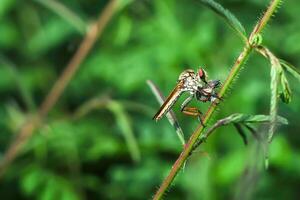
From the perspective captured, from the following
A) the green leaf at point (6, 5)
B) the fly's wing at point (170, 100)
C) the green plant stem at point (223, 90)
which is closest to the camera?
the green plant stem at point (223, 90)

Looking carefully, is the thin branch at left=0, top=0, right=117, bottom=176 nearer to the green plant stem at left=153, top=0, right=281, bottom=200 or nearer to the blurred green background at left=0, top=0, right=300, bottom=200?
the blurred green background at left=0, top=0, right=300, bottom=200

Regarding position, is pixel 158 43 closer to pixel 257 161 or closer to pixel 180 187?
pixel 180 187

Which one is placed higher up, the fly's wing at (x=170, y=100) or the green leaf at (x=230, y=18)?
the green leaf at (x=230, y=18)

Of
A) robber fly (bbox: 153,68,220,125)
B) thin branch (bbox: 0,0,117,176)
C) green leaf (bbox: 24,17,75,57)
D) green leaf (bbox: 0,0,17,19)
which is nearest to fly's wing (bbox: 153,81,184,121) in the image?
robber fly (bbox: 153,68,220,125)

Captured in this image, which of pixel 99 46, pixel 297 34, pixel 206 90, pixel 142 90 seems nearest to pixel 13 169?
pixel 142 90

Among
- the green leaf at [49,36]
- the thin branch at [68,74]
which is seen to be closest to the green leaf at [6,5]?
the green leaf at [49,36]

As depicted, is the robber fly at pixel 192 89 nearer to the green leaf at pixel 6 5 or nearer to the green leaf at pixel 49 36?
the green leaf at pixel 6 5
